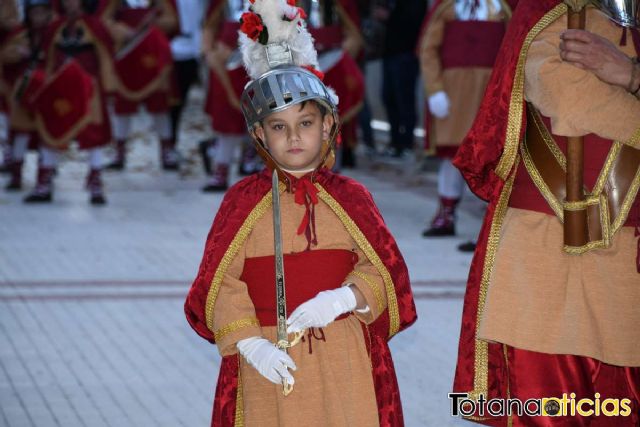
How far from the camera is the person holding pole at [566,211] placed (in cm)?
391

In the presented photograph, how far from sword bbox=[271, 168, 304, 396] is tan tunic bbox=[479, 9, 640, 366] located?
0.66 meters

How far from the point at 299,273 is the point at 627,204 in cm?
96

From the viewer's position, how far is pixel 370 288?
3895mm

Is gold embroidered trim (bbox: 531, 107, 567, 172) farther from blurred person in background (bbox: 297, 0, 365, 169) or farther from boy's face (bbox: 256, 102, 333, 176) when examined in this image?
blurred person in background (bbox: 297, 0, 365, 169)

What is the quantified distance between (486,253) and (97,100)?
6.79 meters

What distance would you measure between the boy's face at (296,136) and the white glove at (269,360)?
529 millimetres

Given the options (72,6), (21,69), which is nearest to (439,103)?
(72,6)

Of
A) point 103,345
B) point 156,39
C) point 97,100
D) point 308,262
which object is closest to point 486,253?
point 308,262

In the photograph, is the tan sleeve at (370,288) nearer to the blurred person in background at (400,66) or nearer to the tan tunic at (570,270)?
the tan tunic at (570,270)

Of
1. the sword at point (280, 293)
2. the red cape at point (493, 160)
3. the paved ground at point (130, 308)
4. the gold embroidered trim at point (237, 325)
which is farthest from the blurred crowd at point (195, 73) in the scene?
the gold embroidered trim at point (237, 325)

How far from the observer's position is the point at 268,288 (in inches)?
155

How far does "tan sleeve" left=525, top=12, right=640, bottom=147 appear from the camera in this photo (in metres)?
3.89

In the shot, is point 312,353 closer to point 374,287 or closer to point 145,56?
point 374,287

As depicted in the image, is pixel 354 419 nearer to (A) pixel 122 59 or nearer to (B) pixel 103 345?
(B) pixel 103 345
